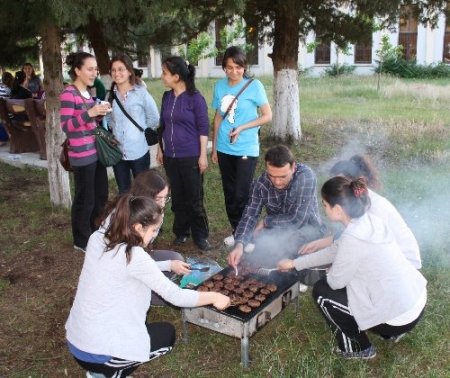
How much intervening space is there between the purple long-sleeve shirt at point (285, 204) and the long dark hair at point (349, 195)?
98cm

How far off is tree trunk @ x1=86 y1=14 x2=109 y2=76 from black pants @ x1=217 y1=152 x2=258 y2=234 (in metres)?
4.40

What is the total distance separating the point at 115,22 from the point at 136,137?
4.70 metres

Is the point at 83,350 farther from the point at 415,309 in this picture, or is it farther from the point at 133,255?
the point at 415,309

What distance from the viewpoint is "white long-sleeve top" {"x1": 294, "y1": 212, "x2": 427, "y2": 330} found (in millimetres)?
2635

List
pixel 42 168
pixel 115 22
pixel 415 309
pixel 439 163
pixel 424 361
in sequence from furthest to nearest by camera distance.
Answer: pixel 115 22
pixel 42 168
pixel 439 163
pixel 424 361
pixel 415 309

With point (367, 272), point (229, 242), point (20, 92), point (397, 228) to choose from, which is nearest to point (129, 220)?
point (367, 272)

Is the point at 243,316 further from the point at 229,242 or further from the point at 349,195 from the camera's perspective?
the point at 229,242

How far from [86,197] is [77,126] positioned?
2.13ft

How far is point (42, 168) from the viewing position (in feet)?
25.6

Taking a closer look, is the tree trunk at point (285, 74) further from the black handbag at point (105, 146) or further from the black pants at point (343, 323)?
the black pants at point (343, 323)

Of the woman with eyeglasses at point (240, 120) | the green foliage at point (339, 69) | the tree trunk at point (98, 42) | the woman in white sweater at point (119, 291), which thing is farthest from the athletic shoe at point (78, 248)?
the green foliage at point (339, 69)

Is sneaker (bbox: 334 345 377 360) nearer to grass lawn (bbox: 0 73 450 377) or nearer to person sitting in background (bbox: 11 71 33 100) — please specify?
grass lawn (bbox: 0 73 450 377)

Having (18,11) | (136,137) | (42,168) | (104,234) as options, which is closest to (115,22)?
(42,168)

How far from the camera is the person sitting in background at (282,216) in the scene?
369 centimetres
